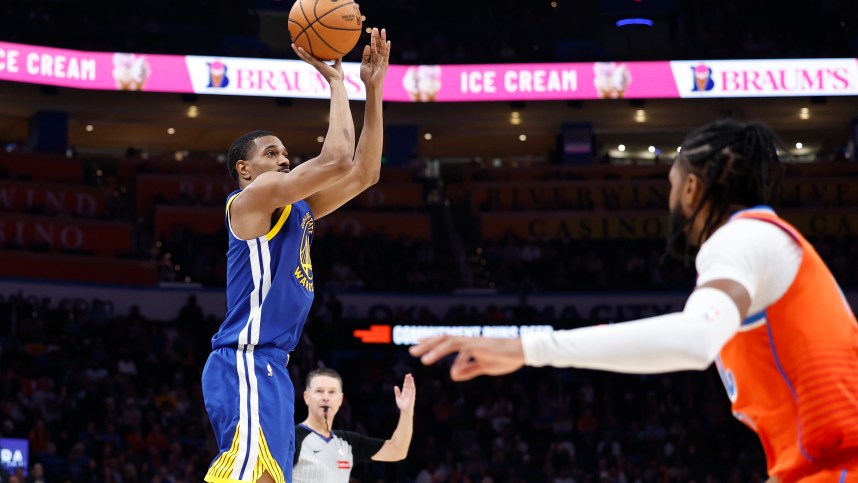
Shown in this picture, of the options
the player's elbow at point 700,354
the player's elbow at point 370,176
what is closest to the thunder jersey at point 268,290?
the player's elbow at point 370,176

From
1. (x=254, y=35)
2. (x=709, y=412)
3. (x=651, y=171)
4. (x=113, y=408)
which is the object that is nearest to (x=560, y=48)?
(x=651, y=171)

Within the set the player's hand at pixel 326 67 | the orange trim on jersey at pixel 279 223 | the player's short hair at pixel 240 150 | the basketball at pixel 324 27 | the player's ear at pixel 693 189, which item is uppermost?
the basketball at pixel 324 27

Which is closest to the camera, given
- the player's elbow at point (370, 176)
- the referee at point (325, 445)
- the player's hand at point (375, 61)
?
the player's hand at point (375, 61)

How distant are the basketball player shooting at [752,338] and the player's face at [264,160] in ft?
9.11

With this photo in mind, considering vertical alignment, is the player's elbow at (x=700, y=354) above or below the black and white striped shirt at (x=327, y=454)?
above

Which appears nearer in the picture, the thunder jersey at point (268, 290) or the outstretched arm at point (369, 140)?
the thunder jersey at point (268, 290)

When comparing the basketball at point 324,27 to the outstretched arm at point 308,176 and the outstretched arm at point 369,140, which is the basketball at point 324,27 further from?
the outstretched arm at point 308,176

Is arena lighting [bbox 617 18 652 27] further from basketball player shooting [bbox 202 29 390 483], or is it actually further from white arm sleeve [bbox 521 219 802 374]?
white arm sleeve [bbox 521 219 802 374]

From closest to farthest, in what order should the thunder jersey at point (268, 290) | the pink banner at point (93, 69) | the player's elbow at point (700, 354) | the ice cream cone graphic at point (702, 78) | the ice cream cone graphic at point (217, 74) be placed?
1. the player's elbow at point (700, 354)
2. the thunder jersey at point (268, 290)
3. the pink banner at point (93, 69)
4. the ice cream cone graphic at point (217, 74)
5. the ice cream cone graphic at point (702, 78)

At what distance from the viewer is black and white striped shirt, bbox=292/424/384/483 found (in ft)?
23.7

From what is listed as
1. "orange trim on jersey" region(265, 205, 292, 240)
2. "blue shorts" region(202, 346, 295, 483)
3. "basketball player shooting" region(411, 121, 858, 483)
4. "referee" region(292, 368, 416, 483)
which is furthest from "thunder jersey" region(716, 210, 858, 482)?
"referee" region(292, 368, 416, 483)

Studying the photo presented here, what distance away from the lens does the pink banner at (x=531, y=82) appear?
92.2 ft

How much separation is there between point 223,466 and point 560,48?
90.3ft

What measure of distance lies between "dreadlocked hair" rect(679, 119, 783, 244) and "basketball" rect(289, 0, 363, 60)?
9.63 feet
